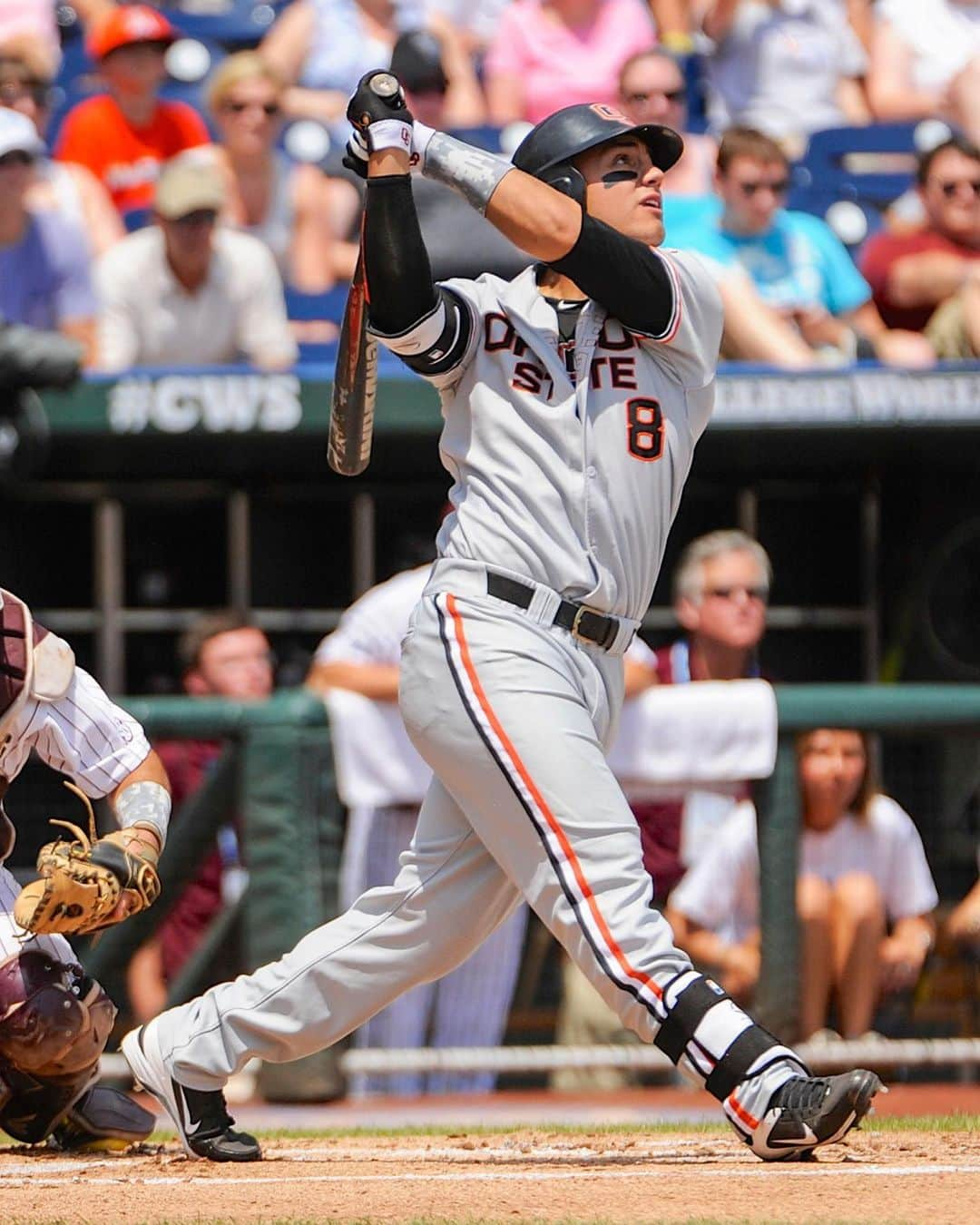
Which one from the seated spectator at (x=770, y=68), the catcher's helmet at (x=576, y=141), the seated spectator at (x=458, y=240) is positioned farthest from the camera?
the seated spectator at (x=770, y=68)

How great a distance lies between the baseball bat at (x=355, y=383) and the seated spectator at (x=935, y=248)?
4047 millimetres

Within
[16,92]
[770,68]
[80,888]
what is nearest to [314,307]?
[16,92]

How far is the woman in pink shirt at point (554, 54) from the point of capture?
874 centimetres

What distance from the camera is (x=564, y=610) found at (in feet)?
12.5

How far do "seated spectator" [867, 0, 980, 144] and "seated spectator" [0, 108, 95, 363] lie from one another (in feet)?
11.4

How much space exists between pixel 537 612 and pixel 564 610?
0.05 meters

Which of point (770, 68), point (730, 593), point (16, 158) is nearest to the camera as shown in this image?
point (730, 593)

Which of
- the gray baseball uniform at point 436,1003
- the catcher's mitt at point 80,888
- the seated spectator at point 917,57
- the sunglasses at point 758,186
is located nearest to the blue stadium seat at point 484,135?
the sunglasses at point 758,186

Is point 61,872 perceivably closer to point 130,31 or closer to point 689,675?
point 689,675

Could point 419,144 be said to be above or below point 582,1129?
above

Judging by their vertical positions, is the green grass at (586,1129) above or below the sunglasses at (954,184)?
below

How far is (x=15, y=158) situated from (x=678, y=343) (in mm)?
3985

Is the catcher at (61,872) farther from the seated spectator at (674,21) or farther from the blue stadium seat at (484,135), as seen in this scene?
the seated spectator at (674,21)

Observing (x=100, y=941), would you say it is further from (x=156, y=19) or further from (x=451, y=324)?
(x=156, y=19)
